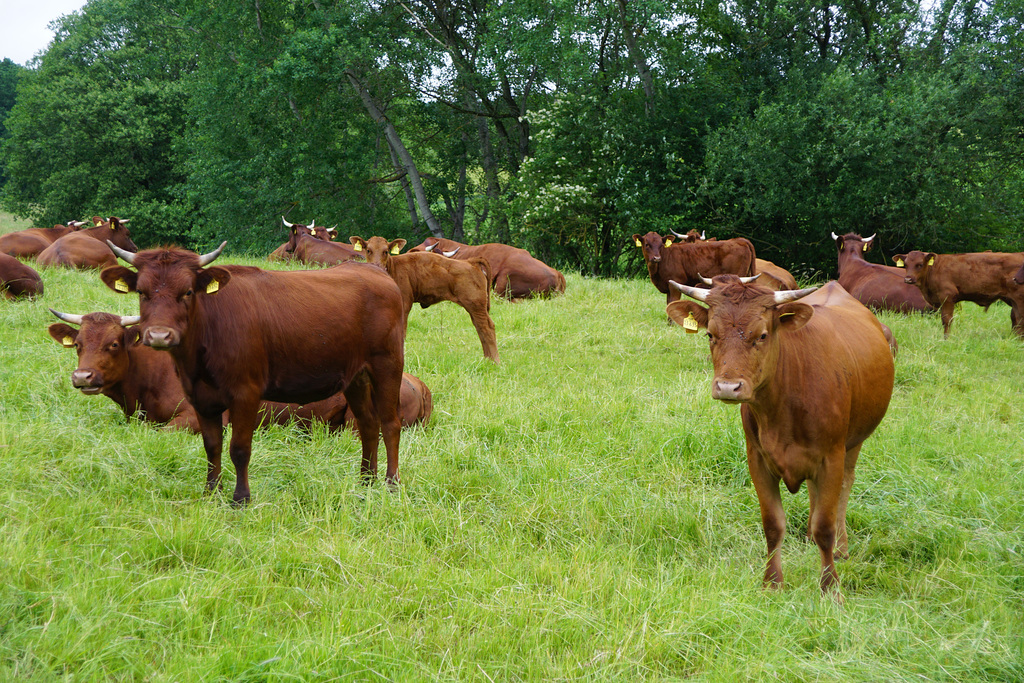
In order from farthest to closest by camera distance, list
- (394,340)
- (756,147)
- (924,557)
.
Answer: (756,147), (394,340), (924,557)

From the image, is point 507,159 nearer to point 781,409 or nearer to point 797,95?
point 797,95

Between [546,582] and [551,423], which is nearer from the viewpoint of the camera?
[546,582]

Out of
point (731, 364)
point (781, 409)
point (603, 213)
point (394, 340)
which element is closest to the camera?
point (731, 364)

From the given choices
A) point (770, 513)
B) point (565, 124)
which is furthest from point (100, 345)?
point (565, 124)

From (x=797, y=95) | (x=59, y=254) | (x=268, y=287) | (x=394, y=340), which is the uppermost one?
(x=797, y=95)

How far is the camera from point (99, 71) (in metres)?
35.5

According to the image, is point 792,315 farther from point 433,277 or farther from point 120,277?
point 433,277

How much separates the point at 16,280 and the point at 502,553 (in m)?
10.2

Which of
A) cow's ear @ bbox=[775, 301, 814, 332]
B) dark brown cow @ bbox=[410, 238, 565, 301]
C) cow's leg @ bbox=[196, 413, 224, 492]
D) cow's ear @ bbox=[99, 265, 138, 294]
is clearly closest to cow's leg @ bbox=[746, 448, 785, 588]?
cow's ear @ bbox=[775, 301, 814, 332]

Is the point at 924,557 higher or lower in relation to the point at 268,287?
lower

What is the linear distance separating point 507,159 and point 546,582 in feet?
88.0

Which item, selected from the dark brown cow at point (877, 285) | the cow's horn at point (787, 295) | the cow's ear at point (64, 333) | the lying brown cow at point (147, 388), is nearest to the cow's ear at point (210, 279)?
the lying brown cow at point (147, 388)

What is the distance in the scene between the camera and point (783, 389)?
13.4ft

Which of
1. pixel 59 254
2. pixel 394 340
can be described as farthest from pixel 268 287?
pixel 59 254
